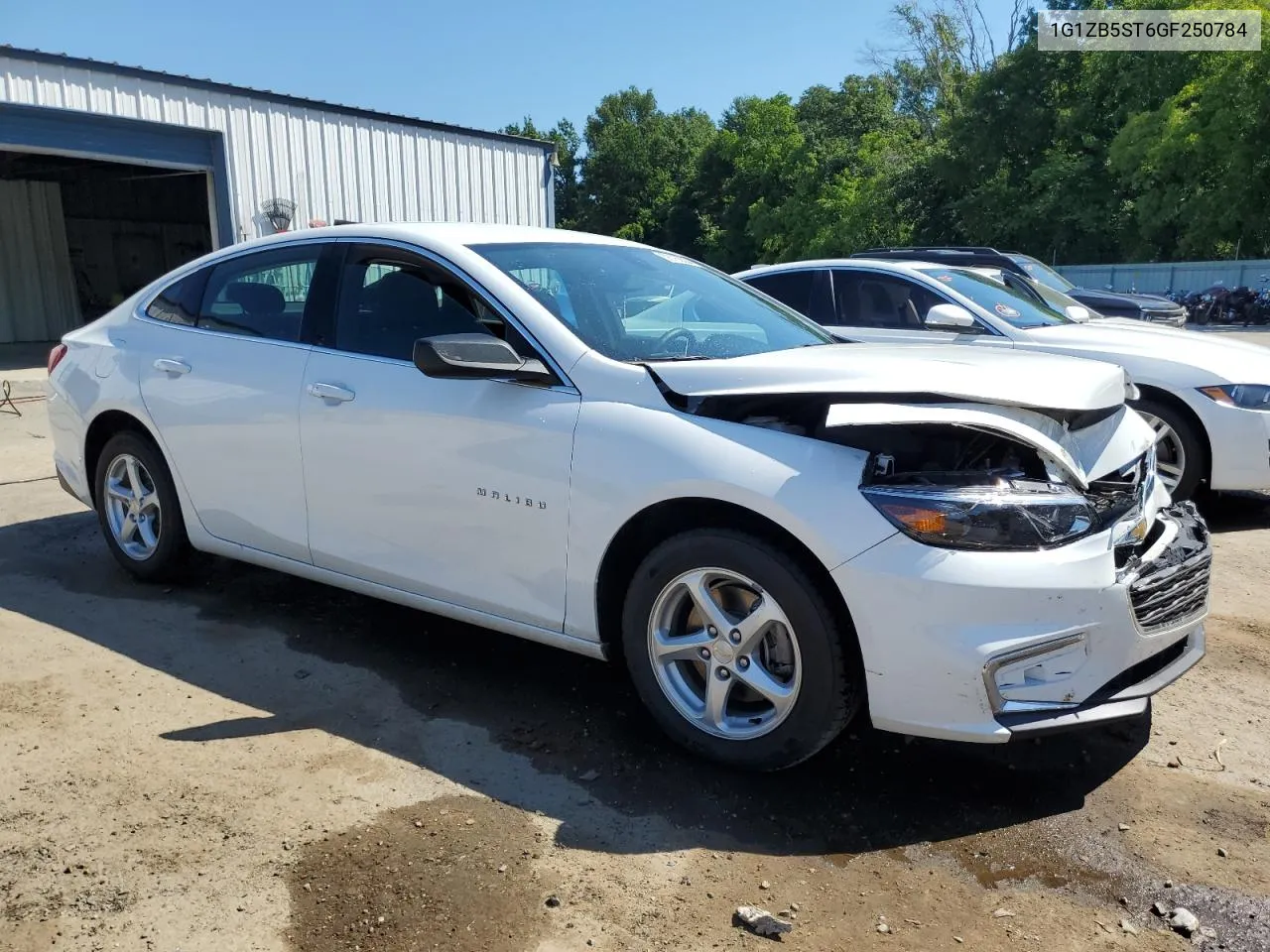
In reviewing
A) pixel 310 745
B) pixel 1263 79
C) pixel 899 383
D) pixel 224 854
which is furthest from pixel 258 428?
pixel 1263 79

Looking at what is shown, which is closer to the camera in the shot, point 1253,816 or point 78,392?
point 1253,816

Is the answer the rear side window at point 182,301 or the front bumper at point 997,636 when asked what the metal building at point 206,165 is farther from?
the front bumper at point 997,636

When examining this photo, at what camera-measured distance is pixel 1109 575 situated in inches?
108

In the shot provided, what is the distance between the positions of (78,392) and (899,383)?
13.3ft

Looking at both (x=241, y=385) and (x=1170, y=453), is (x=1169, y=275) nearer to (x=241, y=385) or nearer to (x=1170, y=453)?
(x=1170, y=453)

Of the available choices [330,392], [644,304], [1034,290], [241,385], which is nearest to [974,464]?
[644,304]

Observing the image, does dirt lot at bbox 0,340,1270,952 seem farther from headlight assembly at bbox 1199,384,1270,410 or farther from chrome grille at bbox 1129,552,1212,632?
headlight assembly at bbox 1199,384,1270,410

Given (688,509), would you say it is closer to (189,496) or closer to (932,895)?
(932,895)

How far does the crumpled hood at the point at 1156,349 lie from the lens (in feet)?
19.5

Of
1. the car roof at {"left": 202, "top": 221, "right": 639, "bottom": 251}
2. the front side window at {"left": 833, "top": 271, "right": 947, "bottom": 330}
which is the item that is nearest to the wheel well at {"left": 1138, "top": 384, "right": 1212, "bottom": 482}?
the front side window at {"left": 833, "top": 271, "right": 947, "bottom": 330}


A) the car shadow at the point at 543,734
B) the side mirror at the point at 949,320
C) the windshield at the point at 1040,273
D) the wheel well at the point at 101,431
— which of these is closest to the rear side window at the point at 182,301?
the wheel well at the point at 101,431

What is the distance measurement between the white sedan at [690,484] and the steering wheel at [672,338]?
0.9 inches

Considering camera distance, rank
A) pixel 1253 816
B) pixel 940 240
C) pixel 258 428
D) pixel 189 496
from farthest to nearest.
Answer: pixel 940 240, pixel 189 496, pixel 258 428, pixel 1253 816

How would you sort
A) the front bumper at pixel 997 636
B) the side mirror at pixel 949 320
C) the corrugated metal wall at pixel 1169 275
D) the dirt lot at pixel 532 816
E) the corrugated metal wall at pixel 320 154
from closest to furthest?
1. the dirt lot at pixel 532 816
2. the front bumper at pixel 997 636
3. the side mirror at pixel 949 320
4. the corrugated metal wall at pixel 320 154
5. the corrugated metal wall at pixel 1169 275
